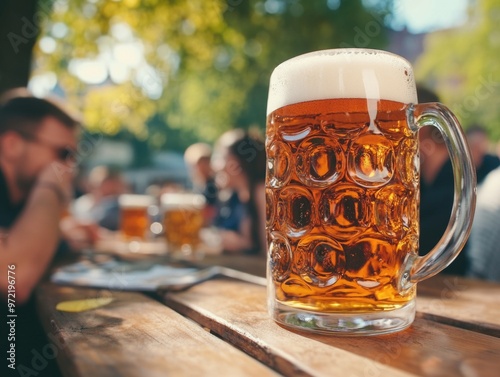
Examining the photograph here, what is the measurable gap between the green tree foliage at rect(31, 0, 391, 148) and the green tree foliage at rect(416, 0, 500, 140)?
4.22 m

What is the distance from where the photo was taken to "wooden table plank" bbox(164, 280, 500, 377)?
0.62 metres

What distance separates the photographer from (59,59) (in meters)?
7.00

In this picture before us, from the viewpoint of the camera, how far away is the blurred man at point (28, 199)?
1458mm

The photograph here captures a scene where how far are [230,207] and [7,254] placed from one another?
130 inches

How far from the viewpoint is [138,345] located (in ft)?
2.39

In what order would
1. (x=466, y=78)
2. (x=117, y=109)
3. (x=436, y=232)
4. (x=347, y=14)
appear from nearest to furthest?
(x=436, y=232) → (x=117, y=109) → (x=347, y=14) → (x=466, y=78)

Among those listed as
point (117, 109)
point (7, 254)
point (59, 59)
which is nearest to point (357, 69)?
point (7, 254)

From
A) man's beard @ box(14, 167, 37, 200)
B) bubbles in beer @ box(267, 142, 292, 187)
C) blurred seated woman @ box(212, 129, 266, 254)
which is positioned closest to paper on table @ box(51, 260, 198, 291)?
bubbles in beer @ box(267, 142, 292, 187)

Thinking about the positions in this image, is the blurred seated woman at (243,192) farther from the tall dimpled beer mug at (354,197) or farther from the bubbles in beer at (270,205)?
the tall dimpled beer mug at (354,197)

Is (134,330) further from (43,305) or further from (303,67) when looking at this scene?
(303,67)

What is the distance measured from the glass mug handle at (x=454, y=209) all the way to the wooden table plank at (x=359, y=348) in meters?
0.11

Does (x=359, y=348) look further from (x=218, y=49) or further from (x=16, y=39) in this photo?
(x=218, y=49)

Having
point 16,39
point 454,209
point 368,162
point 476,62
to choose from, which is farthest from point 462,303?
point 476,62

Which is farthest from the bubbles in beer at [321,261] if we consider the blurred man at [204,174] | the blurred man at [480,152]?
the blurred man at [204,174]
